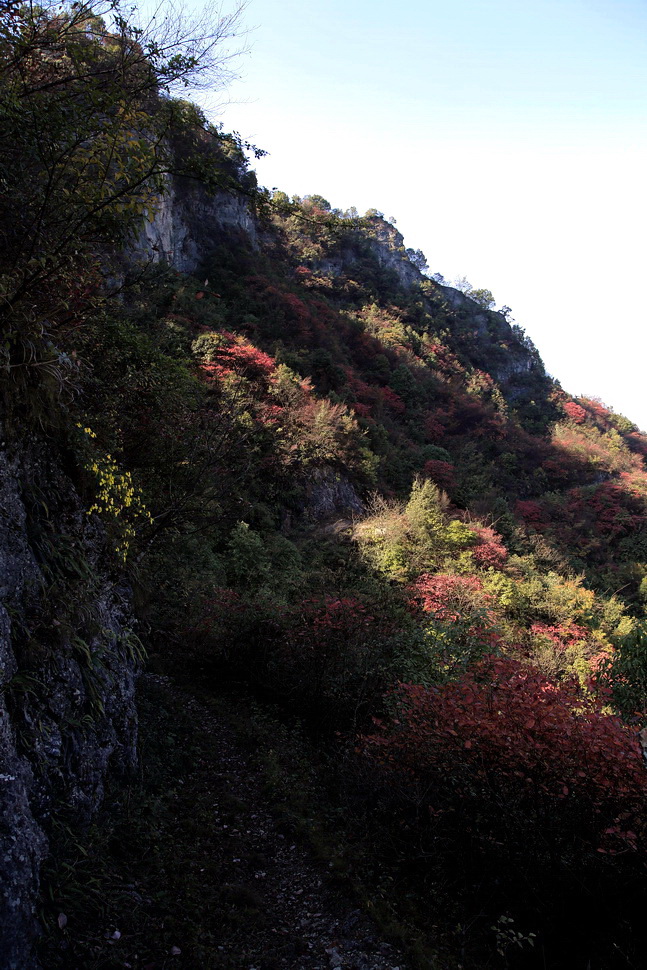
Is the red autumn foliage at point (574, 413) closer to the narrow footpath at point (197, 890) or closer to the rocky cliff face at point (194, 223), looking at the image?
the rocky cliff face at point (194, 223)

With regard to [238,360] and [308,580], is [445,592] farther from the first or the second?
[238,360]

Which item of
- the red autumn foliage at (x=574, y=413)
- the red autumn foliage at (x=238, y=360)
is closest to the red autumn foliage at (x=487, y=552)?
the red autumn foliage at (x=238, y=360)

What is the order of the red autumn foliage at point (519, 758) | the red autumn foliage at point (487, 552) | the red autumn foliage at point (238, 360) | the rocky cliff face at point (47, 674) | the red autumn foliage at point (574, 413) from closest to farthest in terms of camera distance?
the rocky cliff face at point (47, 674) < the red autumn foliage at point (519, 758) < the red autumn foliage at point (487, 552) < the red autumn foliage at point (238, 360) < the red autumn foliage at point (574, 413)

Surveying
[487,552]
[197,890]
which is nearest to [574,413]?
[487,552]

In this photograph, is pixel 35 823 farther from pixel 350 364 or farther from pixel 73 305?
pixel 350 364

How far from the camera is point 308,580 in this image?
35.2 feet

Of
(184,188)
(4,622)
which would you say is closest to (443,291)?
(184,188)

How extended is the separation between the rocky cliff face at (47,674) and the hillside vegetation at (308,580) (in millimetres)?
101

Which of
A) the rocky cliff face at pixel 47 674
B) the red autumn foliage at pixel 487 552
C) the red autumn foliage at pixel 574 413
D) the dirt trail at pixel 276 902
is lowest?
the dirt trail at pixel 276 902

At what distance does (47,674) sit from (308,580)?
8016 mm

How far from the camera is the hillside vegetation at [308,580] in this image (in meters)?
3.09

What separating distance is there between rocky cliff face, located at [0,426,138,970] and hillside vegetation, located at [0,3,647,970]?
0.10 metres

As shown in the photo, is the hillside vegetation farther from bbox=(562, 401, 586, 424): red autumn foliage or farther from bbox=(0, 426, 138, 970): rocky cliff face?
bbox=(562, 401, 586, 424): red autumn foliage

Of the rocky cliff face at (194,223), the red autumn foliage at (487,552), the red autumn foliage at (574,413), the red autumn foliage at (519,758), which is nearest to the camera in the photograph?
the red autumn foliage at (519,758)
